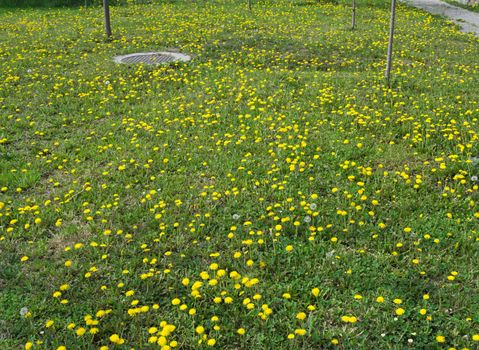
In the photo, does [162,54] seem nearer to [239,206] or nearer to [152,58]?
[152,58]

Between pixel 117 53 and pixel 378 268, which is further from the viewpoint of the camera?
pixel 117 53

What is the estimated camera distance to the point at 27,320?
329 centimetres

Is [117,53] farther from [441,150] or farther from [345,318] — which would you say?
[345,318]

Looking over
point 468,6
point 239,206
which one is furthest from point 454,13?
point 239,206

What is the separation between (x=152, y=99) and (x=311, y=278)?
488 centimetres

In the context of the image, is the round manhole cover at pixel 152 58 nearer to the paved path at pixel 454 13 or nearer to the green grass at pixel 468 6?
the paved path at pixel 454 13

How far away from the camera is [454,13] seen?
55.2 ft

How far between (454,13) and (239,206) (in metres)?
15.7

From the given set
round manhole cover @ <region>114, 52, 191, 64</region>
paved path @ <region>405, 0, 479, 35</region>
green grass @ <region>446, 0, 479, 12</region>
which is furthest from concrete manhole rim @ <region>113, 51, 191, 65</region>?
green grass @ <region>446, 0, 479, 12</region>

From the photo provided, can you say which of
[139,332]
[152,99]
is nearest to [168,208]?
[139,332]

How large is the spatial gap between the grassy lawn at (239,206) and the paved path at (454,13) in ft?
21.1

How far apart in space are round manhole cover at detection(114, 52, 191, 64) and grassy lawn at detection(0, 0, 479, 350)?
525 millimetres

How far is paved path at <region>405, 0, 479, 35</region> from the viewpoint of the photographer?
568 inches

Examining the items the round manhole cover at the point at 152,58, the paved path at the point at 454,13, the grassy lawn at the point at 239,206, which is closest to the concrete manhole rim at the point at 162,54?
the round manhole cover at the point at 152,58
